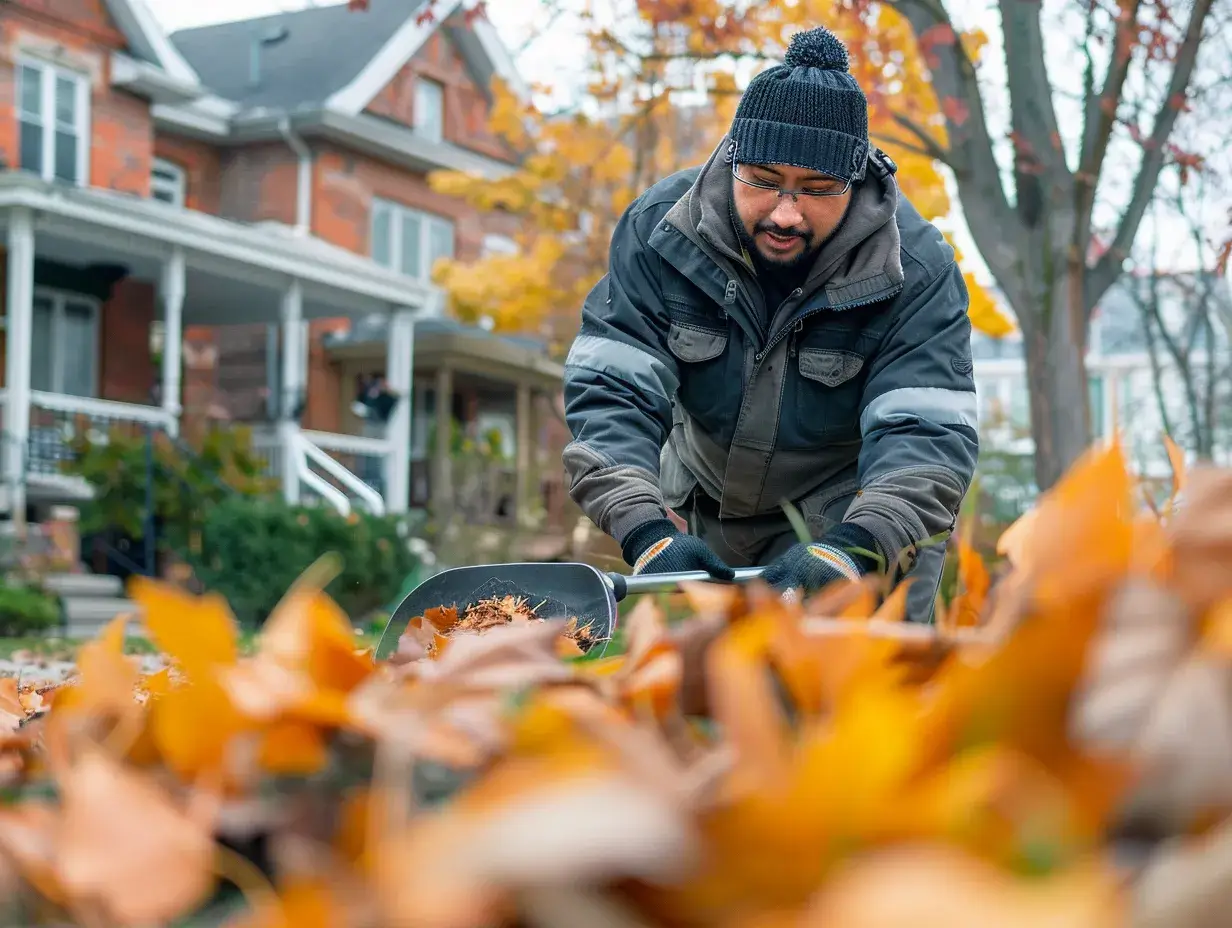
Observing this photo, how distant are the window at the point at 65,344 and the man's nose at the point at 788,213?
55.1 ft

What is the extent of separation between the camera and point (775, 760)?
578 mm

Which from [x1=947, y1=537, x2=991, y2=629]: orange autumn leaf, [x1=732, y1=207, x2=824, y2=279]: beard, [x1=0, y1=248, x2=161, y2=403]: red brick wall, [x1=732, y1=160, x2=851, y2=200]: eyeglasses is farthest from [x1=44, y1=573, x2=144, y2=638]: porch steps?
[x1=947, y1=537, x2=991, y2=629]: orange autumn leaf

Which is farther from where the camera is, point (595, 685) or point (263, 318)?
point (263, 318)

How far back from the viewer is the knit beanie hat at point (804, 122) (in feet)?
10.2

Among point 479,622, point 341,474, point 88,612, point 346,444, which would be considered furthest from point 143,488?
point 479,622

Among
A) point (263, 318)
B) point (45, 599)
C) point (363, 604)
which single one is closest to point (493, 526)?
point (363, 604)

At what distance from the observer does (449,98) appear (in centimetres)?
2411

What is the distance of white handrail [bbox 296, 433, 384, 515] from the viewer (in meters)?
17.7

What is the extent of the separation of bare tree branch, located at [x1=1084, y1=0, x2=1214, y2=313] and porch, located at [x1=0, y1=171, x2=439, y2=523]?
33.1 ft

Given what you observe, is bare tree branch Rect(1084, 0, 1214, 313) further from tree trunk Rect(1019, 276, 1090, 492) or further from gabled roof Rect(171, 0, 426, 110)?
gabled roof Rect(171, 0, 426, 110)

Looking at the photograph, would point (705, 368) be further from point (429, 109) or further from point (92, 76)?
point (429, 109)

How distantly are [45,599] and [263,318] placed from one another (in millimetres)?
9703

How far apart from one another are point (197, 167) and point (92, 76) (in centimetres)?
311

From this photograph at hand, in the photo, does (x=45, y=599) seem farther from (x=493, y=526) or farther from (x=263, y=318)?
(x=263, y=318)
